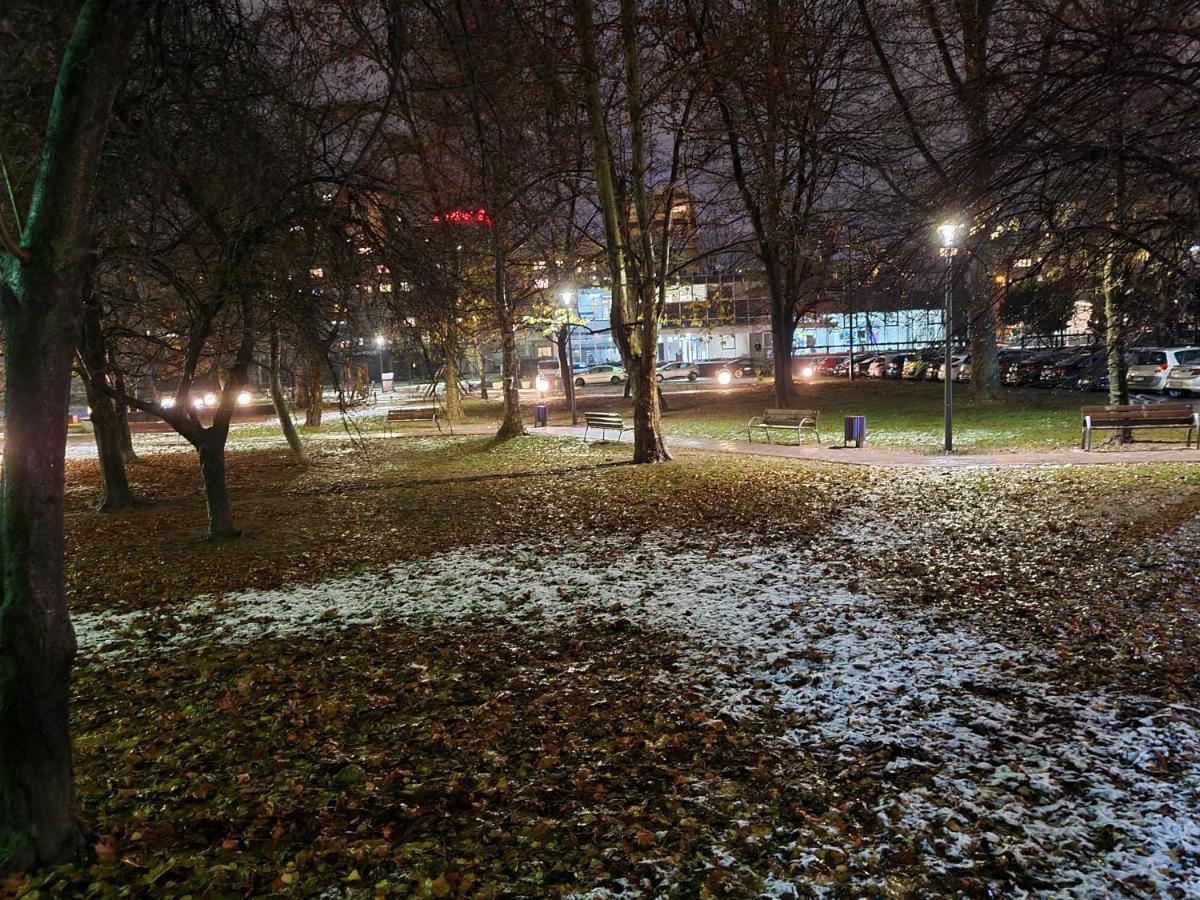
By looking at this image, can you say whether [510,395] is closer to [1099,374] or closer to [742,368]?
[1099,374]

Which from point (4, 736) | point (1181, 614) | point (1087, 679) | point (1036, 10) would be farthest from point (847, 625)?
point (1036, 10)

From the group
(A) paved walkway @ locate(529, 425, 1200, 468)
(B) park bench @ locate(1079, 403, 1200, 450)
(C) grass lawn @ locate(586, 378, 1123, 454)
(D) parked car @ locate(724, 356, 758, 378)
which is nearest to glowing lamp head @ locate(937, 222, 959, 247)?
(A) paved walkway @ locate(529, 425, 1200, 468)

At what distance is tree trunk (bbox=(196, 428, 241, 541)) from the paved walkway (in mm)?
11377

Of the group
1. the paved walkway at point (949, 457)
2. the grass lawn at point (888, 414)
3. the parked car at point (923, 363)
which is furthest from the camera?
the parked car at point (923, 363)

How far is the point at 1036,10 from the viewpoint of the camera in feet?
27.6

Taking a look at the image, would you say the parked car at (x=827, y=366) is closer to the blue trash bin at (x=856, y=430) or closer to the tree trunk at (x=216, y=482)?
the blue trash bin at (x=856, y=430)

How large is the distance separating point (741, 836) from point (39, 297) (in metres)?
3.91

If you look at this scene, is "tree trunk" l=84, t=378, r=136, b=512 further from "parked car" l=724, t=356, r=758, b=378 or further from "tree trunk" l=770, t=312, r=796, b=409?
"parked car" l=724, t=356, r=758, b=378

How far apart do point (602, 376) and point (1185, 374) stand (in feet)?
122

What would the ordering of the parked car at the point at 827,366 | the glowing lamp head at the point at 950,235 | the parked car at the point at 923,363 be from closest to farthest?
the glowing lamp head at the point at 950,235
the parked car at the point at 923,363
the parked car at the point at 827,366

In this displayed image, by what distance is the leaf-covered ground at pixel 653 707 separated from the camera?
344cm

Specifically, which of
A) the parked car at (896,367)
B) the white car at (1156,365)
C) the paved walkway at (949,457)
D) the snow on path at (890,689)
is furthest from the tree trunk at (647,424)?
the parked car at (896,367)

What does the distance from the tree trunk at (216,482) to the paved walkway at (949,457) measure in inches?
448

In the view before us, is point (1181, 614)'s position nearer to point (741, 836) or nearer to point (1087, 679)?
point (1087, 679)
